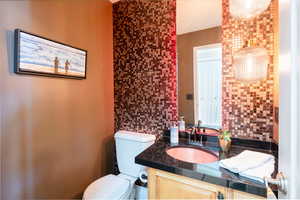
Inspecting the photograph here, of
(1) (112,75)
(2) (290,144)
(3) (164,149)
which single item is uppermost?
(1) (112,75)

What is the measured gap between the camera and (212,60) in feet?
4.58

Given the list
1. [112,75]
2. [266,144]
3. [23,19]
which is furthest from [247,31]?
[23,19]

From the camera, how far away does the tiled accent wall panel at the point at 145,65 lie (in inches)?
61.9

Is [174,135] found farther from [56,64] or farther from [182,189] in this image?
[56,64]

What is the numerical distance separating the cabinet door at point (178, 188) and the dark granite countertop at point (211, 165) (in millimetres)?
45

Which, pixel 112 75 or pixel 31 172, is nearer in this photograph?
pixel 31 172

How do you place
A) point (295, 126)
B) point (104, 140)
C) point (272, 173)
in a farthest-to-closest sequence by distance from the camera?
point (104, 140) → point (272, 173) → point (295, 126)

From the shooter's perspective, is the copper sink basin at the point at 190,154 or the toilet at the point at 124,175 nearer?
the copper sink basin at the point at 190,154

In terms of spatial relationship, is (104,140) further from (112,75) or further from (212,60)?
(212,60)

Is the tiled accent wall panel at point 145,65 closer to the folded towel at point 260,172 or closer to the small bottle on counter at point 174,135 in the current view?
the small bottle on counter at point 174,135

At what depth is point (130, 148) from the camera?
1598 millimetres

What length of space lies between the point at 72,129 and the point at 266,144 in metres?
1.59

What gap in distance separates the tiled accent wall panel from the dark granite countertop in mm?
413

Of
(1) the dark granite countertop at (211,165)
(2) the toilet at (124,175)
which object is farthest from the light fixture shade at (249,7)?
(2) the toilet at (124,175)
